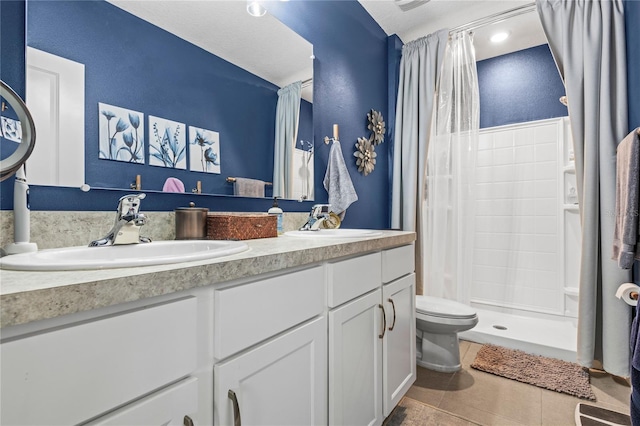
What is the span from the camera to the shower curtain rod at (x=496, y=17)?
7.23 ft

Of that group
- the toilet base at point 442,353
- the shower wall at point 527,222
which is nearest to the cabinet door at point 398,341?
the toilet base at point 442,353

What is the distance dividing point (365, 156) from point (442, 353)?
147 cm

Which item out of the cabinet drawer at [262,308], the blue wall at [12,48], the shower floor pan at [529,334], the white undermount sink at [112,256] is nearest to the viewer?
the white undermount sink at [112,256]

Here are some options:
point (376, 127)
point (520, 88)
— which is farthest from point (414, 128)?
point (520, 88)

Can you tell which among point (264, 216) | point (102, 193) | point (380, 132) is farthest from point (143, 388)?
point (380, 132)

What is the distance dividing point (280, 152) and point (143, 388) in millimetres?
1261

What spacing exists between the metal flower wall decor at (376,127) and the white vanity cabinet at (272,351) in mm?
1790

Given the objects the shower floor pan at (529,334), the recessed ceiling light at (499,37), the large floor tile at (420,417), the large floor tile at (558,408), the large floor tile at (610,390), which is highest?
the recessed ceiling light at (499,37)

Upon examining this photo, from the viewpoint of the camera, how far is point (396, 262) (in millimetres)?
1508

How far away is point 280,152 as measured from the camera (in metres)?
1.63

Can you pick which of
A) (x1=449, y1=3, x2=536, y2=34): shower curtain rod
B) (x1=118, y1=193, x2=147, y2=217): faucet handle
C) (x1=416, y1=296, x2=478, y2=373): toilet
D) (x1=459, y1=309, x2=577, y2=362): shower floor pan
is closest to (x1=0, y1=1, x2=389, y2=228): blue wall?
(x1=118, y1=193, x2=147, y2=217): faucet handle

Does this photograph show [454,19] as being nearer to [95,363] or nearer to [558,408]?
[558,408]

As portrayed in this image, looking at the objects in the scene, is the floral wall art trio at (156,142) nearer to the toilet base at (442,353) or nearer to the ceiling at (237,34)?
the ceiling at (237,34)

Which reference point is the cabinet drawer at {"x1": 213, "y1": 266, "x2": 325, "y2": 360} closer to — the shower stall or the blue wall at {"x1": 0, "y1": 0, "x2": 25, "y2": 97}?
the blue wall at {"x1": 0, "y1": 0, "x2": 25, "y2": 97}
